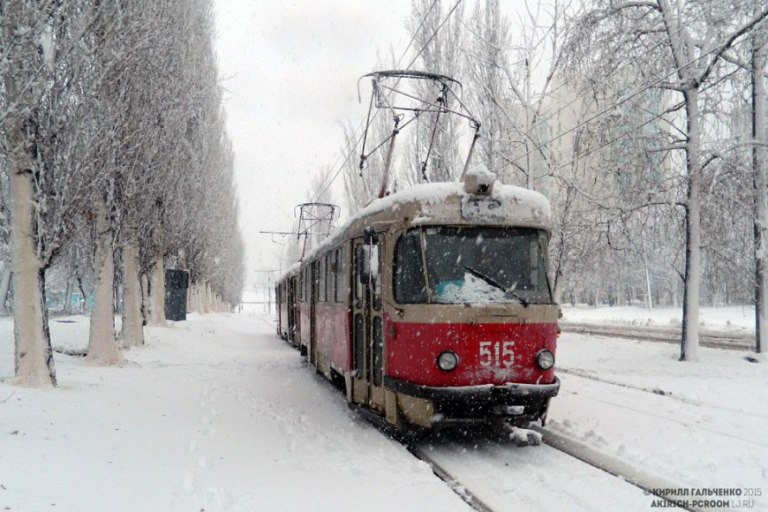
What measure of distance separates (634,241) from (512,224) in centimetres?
872

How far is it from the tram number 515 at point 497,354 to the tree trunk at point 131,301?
40.9ft

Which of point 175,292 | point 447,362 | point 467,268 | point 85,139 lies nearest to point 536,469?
point 447,362

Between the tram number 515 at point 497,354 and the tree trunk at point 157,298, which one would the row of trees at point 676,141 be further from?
the tree trunk at point 157,298

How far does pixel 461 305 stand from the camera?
640 centimetres

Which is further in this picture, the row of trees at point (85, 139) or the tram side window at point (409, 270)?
the row of trees at point (85, 139)

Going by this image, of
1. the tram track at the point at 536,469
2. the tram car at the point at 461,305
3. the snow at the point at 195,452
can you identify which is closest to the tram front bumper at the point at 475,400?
the tram car at the point at 461,305

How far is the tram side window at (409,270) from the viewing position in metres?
6.61

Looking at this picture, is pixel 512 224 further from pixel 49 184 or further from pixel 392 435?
pixel 49 184

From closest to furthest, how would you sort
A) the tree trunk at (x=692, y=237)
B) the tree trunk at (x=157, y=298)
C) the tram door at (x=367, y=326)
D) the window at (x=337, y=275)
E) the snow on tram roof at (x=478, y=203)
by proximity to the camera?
1. the snow on tram roof at (x=478, y=203)
2. the tram door at (x=367, y=326)
3. the window at (x=337, y=275)
4. the tree trunk at (x=692, y=237)
5. the tree trunk at (x=157, y=298)

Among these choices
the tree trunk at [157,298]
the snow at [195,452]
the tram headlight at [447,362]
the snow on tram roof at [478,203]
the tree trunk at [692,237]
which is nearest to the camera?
the snow at [195,452]

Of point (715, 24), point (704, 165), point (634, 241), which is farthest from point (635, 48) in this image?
point (634, 241)

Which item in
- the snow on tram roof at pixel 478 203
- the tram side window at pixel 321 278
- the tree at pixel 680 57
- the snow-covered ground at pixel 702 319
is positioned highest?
the tree at pixel 680 57

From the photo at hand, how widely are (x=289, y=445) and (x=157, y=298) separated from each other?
20.2 metres

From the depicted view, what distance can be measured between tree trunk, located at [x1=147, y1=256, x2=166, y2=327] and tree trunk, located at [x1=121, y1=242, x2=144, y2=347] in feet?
23.9
